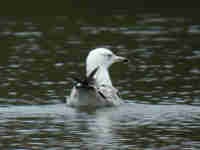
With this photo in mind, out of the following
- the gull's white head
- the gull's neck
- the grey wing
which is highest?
the gull's white head

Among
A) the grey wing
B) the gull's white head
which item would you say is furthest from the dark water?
the gull's white head

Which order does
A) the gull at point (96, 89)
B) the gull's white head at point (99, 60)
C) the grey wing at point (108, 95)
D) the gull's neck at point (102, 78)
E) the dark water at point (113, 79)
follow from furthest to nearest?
the gull's white head at point (99, 60) → the gull's neck at point (102, 78) → the grey wing at point (108, 95) → the gull at point (96, 89) → the dark water at point (113, 79)

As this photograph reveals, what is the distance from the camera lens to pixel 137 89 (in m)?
19.9

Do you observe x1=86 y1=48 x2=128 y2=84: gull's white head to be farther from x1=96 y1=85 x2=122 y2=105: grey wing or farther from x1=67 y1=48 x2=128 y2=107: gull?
x1=96 y1=85 x2=122 y2=105: grey wing

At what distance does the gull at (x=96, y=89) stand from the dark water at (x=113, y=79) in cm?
27

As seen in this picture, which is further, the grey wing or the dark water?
the grey wing

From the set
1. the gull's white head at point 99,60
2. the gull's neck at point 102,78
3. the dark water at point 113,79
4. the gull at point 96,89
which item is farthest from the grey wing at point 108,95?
the gull's white head at point 99,60

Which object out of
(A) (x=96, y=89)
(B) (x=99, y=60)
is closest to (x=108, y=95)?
(A) (x=96, y=89)

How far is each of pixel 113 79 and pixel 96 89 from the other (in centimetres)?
447

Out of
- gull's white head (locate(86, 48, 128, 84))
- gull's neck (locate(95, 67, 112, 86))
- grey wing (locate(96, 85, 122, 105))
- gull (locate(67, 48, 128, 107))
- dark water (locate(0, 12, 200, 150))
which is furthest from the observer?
gull's white head (locate(86, 48, 128, 84))

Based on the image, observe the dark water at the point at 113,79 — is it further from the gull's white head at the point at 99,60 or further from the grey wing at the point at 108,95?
the gull's white head at the point at 99,60

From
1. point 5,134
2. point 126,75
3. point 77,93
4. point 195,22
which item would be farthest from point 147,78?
point 195,22

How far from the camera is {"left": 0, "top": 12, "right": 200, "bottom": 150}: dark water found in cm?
1431

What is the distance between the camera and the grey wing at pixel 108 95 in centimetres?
1742
